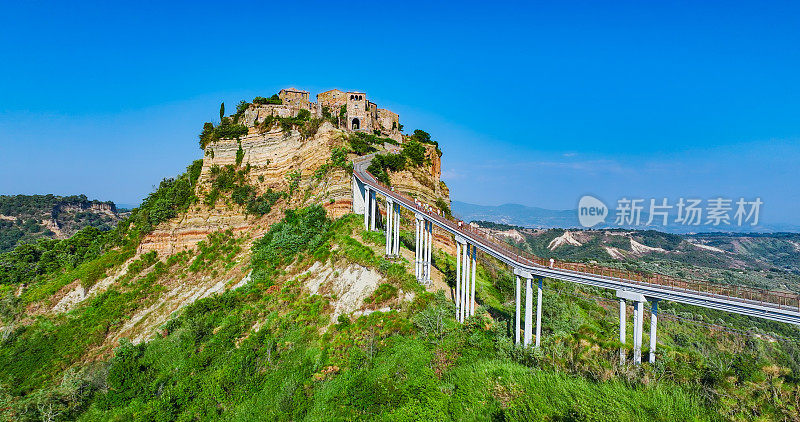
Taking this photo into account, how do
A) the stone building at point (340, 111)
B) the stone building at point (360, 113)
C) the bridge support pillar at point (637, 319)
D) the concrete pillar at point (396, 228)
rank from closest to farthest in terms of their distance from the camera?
the bridge support pillar at point (637, 319), the concrete pillar at point (396, 228), the stone building at point (340, 111), the stone building at point (360, 113)

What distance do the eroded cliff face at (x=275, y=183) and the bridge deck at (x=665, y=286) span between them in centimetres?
2416

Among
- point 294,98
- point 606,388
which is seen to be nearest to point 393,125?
point 294,98

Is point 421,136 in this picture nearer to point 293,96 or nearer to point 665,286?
point 293,96

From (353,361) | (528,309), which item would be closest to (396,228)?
(353,361)

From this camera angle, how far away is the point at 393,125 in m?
69.0

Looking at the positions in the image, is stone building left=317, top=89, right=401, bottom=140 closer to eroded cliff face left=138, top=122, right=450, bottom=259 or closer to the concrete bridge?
eroded cliff face left=138, top=122, right=450, bottom=259

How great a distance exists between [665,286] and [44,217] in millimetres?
164068

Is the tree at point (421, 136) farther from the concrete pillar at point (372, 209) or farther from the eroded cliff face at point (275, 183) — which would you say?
the concrete pillar at point (372, 209)

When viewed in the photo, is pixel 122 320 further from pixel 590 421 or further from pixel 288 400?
pixel 590 421

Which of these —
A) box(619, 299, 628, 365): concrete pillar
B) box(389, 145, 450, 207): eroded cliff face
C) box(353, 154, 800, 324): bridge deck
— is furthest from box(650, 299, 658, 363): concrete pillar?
box(389, 145, 450, 207): eroded cliff face

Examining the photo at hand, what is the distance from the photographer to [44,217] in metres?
118

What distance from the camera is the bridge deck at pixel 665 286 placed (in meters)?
12.4

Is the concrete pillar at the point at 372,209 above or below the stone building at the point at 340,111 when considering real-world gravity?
below

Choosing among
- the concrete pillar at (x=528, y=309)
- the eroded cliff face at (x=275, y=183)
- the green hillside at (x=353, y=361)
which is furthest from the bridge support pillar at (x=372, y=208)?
the concrete pillar at (x=528, y=309)
